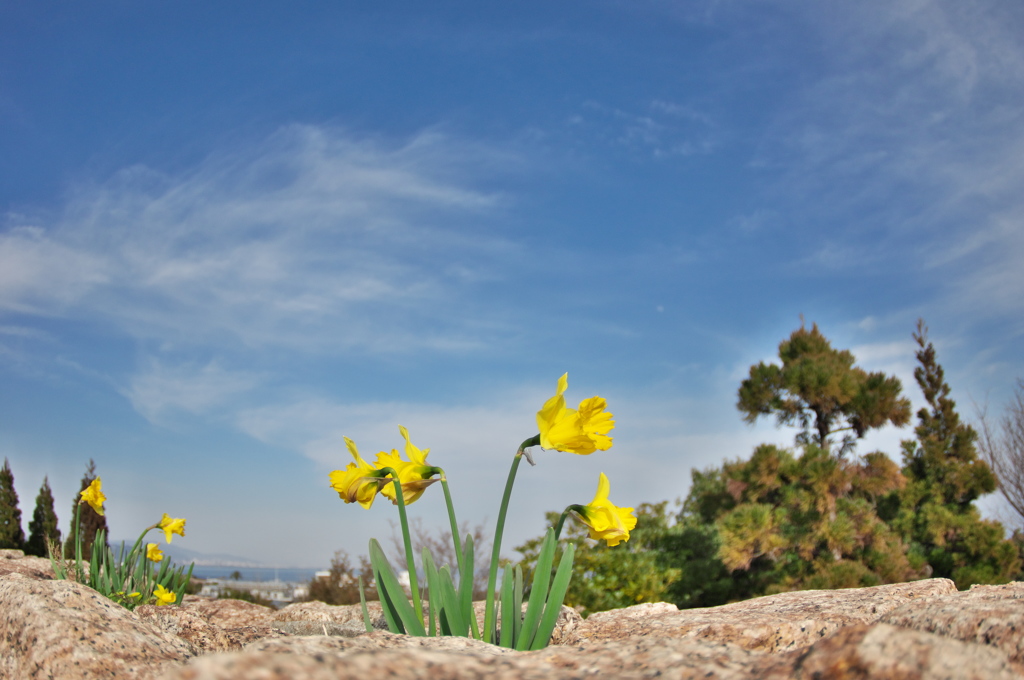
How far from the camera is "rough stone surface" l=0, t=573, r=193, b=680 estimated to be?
2.10 m

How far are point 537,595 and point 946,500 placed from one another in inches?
468

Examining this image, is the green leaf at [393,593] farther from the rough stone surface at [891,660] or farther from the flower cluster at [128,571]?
the flower cluster at [128,571]

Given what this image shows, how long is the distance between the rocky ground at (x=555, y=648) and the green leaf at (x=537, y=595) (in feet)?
1.23

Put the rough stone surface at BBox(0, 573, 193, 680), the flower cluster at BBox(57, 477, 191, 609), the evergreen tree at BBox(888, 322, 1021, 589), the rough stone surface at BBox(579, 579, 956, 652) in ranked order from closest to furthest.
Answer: the rough stone surface at BBox(0, 573, 193, 680) < the rough stone surface at BBox(579, 579, 956, 652) < the flower cluster at BBox(57, 477, 191, 609) < the evergreen tree at BBox(888, 322, 1021, 589)

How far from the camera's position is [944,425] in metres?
12.3

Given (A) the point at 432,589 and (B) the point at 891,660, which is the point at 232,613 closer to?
(A) the point at 432,589

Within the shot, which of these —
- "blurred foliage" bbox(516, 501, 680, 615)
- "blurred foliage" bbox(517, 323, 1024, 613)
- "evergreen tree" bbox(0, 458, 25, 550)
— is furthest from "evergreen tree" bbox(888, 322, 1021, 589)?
"evergreen tree" bbox(0, 458, 25, 550)

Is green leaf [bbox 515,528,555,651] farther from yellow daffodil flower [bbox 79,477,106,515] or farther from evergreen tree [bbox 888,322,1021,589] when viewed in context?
A: evergreen tree [bbox 888,322,1021,589]

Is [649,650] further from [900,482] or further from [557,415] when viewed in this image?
[900,482]

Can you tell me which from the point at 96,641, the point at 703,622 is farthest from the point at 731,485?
the point at 96,641

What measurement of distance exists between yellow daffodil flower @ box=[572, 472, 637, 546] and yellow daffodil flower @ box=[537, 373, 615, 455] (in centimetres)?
22

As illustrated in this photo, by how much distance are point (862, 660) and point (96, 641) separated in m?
2.29

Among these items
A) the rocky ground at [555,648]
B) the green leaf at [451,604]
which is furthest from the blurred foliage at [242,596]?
the green leaf at [451,604]

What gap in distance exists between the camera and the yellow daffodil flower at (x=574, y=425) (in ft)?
7.43
